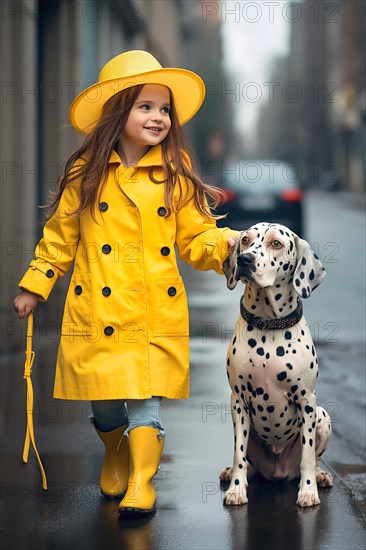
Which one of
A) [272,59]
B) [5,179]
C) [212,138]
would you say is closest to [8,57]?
[5,179]

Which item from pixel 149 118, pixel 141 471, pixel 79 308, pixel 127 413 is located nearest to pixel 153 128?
pixel 149 118

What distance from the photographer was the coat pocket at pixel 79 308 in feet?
16.0

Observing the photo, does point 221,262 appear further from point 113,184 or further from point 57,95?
point 57,95

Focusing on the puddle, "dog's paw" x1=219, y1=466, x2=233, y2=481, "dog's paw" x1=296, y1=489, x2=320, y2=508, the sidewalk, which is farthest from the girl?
the puddle

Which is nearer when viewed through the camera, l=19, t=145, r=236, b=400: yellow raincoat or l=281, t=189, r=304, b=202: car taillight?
l=19, t=145, r=236, b=400: yellow raincoat

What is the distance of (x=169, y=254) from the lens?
494 centimetres

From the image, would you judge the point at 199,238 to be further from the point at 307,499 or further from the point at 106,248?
the point at 307,499

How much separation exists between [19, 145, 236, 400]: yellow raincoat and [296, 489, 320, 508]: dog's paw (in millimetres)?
692

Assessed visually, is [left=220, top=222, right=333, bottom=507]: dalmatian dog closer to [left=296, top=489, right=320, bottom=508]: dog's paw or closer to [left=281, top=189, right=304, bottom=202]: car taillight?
[left=296, top=489, right=320, bottom=508]: dog's paw

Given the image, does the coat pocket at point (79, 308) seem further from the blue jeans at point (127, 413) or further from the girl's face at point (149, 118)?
the girl's face at point (149, 118)

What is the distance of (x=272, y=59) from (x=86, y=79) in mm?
166422

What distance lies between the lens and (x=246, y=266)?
14.9 ft

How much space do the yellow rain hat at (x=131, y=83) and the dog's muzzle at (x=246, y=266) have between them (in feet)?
3.01

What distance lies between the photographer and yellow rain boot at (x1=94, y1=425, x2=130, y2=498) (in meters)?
5.04
